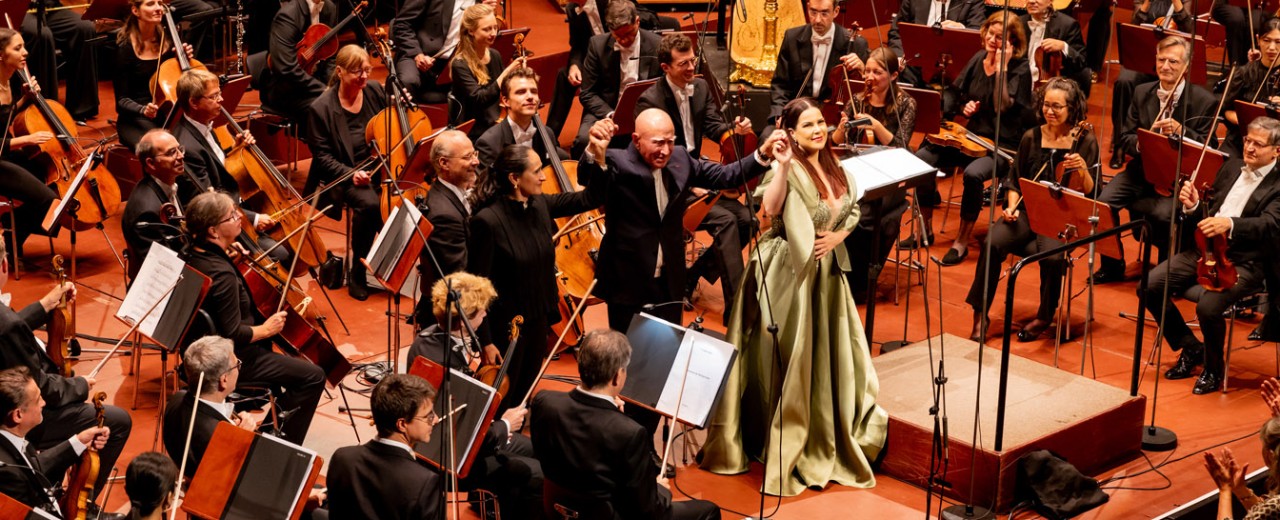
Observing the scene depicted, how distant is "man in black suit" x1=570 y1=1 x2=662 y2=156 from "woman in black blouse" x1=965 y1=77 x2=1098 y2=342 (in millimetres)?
2199

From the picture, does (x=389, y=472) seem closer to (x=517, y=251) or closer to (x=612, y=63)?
(x=517, y=251)

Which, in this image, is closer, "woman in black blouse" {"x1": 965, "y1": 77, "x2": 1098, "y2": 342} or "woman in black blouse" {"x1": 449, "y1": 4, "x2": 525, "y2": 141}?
"woman in black blouse" {"x1": 965, "y1": 77, "x2": 1098, "y2": 342}

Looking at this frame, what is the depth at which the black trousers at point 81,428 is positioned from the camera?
16.3 ft

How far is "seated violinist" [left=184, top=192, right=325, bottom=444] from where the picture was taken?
17.0ft

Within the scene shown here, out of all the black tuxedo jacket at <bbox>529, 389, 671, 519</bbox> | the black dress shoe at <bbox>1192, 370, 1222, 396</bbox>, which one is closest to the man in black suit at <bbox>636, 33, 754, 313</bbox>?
the black dress shoe at <bbox>1192, 370, 1222, 396</bbox>

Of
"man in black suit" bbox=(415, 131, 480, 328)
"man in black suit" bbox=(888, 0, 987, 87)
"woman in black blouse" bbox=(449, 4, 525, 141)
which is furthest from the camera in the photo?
"man in black suit" bbox=(888, 0, 987, 87)

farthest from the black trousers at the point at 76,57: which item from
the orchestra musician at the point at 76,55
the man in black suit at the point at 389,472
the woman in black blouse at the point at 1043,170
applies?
the man in black suit at the point at 389,472

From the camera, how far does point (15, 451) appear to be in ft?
14.2

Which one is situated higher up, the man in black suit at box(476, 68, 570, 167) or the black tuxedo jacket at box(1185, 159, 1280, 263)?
the man in black suit at box(476, 68, 570, 167)

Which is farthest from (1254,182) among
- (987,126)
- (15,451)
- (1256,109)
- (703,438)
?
(15,451)

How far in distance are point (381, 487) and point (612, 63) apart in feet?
14.9

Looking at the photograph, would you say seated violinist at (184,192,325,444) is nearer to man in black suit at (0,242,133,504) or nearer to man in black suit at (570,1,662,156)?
man in black suit at (0,242,133,504)

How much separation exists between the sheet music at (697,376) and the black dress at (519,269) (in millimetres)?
766

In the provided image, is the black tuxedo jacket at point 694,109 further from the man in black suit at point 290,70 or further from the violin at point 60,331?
the violin at point 60,331
